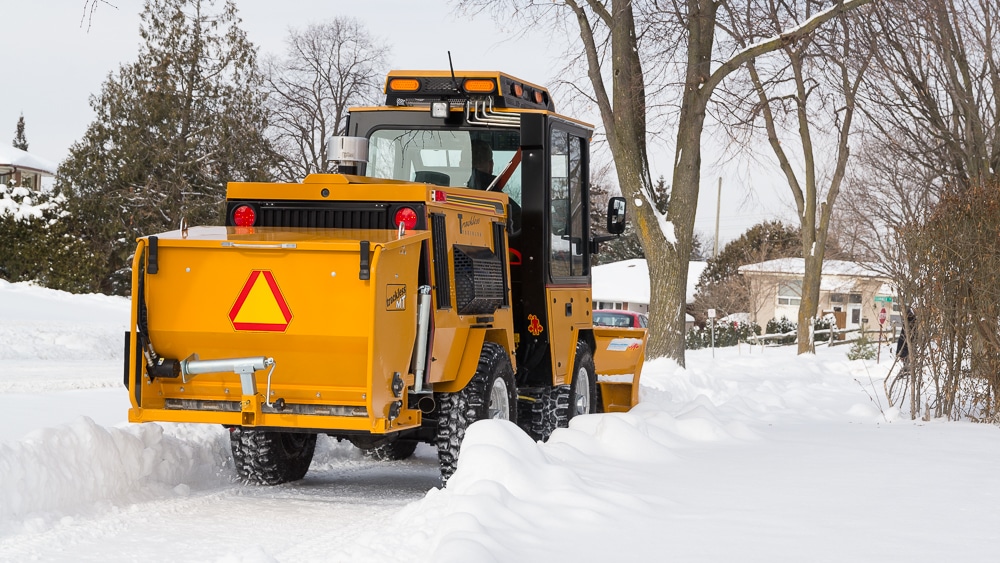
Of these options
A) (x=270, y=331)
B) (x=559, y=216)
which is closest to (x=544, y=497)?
Answer: (x=270, y=331)

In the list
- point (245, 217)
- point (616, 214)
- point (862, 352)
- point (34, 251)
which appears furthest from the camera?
point (34, 251)

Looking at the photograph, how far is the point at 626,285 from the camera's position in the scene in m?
66.9

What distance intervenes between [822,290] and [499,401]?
67.0 meters

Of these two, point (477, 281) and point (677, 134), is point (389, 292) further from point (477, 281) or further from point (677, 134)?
point (677, 134)

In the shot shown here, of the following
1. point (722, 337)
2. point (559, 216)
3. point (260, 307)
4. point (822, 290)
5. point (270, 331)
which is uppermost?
point (822, 290)

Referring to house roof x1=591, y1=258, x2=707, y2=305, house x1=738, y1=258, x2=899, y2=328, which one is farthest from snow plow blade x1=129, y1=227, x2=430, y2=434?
house roof x1=591, y1=258, x2=707, y2=305

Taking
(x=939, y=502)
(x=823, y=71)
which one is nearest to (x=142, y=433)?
(x=939, y=502)

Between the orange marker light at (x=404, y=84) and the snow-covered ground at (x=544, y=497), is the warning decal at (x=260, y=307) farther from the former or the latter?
the orange marker light at (x=404, y=84)

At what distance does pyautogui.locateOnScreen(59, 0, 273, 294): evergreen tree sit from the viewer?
1662 inches

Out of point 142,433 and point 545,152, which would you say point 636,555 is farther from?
point 545,152

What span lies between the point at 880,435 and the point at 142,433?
251 inches

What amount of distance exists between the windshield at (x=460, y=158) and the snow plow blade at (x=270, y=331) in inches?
97.0

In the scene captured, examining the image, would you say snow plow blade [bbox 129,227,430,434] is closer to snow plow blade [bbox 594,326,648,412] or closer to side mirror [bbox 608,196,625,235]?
side mirror [bbox 608,196,625,235]

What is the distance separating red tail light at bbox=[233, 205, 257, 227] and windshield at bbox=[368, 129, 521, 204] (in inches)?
75.5
